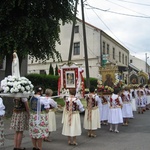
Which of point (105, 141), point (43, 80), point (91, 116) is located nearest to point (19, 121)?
point (105, 141)

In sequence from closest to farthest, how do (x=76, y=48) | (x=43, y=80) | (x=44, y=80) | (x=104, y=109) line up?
(x=104, y=109) < (x=43, y=80) < (x=44, y=80) < (x=76, y=48)

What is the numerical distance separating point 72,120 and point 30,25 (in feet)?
19.6

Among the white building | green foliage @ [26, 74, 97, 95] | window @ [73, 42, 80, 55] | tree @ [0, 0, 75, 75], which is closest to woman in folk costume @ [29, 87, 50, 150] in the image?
tree @ [0, 0, 75, 75]

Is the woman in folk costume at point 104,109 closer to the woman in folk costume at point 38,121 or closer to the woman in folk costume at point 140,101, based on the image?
the woman in folk costume at point 140,101

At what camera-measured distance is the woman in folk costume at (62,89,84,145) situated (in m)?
8.01

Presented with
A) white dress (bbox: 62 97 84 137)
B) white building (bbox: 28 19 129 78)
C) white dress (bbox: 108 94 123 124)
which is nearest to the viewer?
white dress (bbox: 62 97 84 137)

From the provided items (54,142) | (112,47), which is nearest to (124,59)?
(112,47)

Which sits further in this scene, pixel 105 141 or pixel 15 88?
pixel 105 141

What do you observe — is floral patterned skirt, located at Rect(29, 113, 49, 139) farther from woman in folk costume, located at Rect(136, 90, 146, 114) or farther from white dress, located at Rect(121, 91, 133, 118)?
woman in folk costume, located at Rect(136, 90, 146, 114)

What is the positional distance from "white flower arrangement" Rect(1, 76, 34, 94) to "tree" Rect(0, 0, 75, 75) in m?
5.64

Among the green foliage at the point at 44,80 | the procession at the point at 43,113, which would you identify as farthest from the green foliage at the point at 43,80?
the procession at the point at 43,113

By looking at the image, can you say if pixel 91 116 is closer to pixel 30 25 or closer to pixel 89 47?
pixel 30 25

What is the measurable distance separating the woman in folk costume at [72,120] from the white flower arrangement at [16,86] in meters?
1.76

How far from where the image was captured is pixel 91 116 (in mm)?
9375
